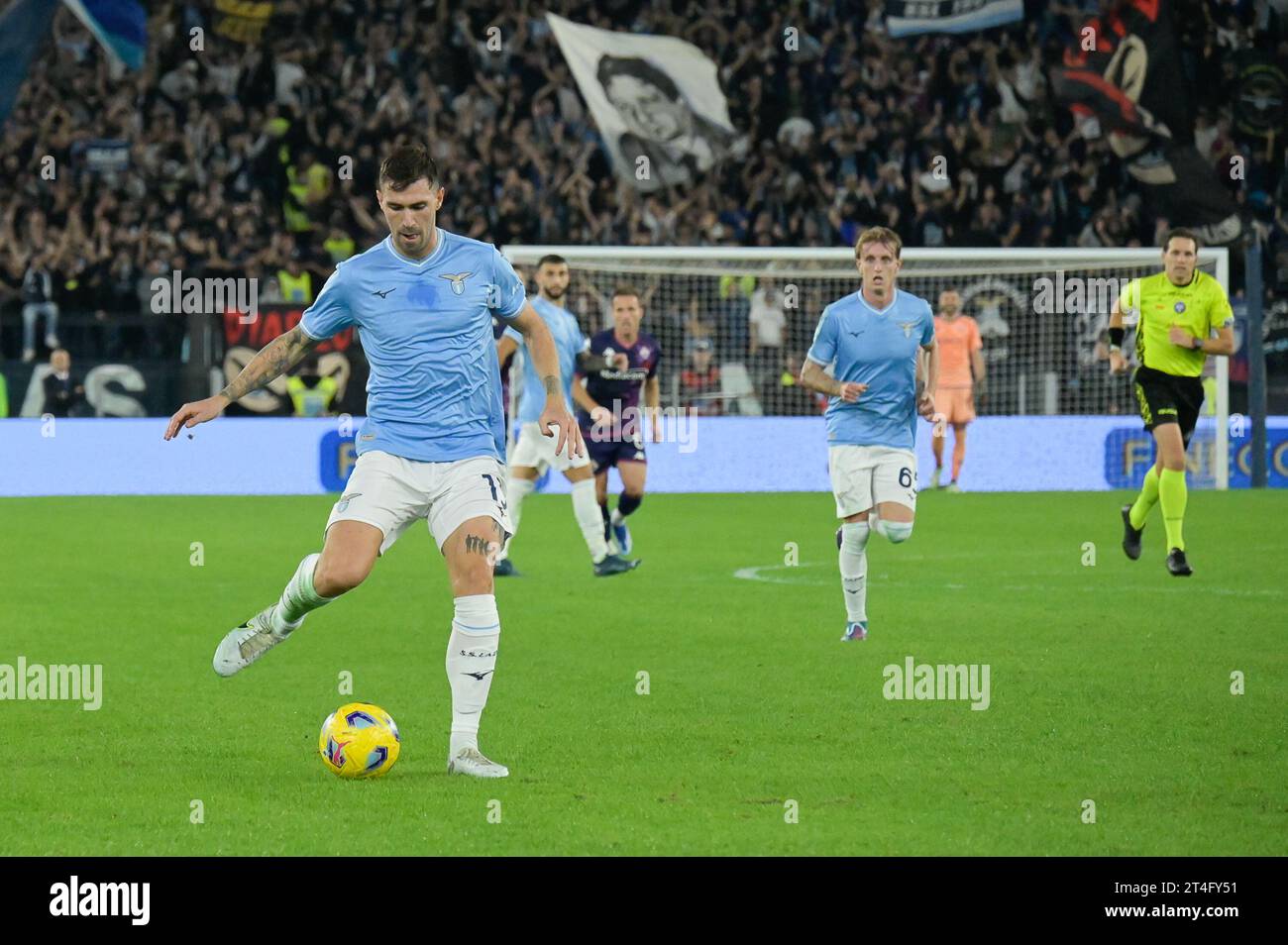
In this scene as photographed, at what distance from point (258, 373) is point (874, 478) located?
4424 millimetres


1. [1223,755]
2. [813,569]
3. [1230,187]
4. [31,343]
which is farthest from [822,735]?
[1230,187]

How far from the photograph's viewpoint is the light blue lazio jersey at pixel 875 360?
10.6 m

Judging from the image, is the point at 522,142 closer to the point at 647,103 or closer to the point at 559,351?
the point at 647,103

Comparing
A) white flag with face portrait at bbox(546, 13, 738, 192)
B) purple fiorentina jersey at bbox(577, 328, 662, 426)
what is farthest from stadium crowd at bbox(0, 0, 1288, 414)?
purple fiorentina jersey at bbox(577, 328, 662, 426)

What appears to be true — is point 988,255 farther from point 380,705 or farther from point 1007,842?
point 1007,842

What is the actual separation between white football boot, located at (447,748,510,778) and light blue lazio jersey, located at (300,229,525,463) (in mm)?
1001

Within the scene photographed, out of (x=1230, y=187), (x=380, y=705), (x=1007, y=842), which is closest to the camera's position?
(x=1007, y=842)

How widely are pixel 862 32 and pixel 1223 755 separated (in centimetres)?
2365

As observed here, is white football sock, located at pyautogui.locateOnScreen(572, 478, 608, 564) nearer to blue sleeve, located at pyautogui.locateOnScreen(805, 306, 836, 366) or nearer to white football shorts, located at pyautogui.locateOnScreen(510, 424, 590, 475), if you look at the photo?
white football shorts, located at pyautogui.locateOnScreen(510, 424, 590, 475)

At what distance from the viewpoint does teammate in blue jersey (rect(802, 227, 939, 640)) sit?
1052cm

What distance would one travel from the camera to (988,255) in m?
23.2

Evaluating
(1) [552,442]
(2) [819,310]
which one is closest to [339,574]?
(1) [552,442]

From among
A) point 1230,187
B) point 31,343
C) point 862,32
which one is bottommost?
point 31,343

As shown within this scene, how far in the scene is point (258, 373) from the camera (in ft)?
23.0
